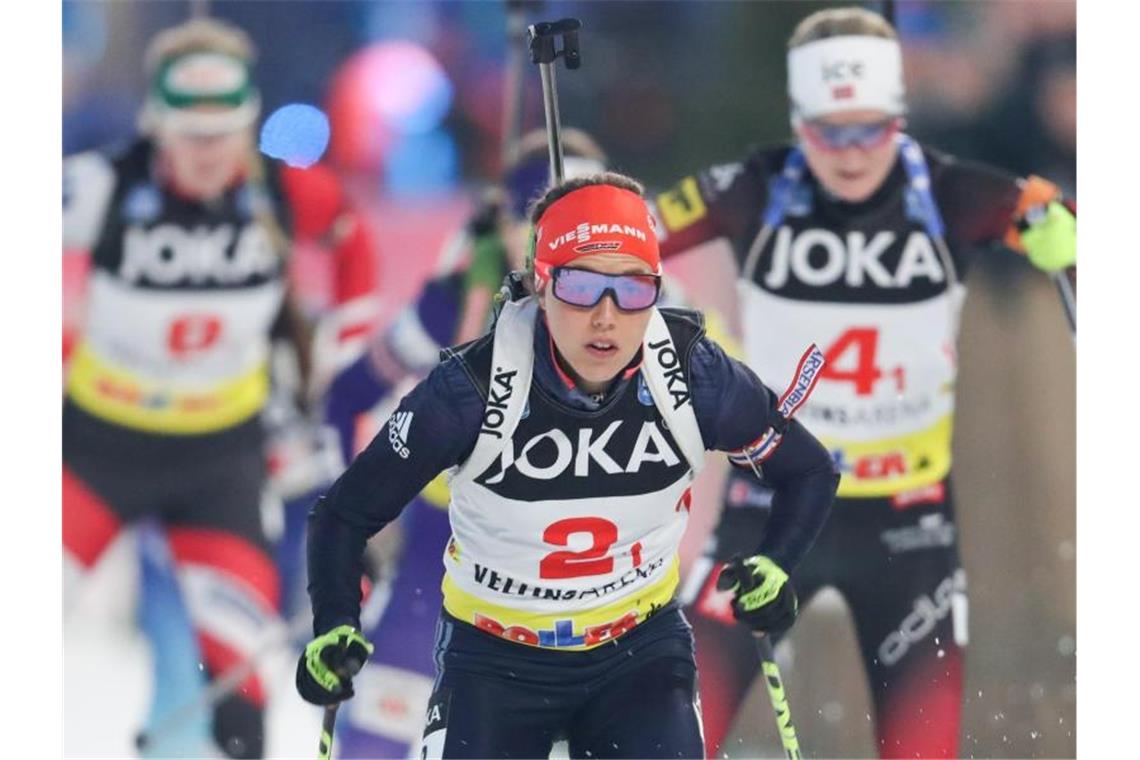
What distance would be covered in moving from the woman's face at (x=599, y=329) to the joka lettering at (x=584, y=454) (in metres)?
0.12

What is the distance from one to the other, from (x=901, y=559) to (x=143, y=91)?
3.06 metres

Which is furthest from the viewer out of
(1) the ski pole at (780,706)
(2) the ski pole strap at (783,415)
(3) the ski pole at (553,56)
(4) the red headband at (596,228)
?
(3) the ski pole at (553,56)

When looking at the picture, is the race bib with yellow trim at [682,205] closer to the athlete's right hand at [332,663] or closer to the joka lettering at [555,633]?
the joka lettering at [555,633]

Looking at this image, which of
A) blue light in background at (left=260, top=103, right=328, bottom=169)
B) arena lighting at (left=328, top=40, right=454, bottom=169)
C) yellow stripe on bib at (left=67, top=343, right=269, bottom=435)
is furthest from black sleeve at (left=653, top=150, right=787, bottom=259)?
yellow stripe on bib at (left=67, top=343, right=269, bottom=435)

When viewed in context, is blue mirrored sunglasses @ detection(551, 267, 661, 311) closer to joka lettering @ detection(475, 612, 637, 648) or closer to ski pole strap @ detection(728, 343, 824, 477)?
ski pole strap @ detection(728, 343, 824, 477)

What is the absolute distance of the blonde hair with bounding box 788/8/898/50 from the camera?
5371 millimetres

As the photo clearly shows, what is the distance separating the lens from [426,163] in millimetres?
5418

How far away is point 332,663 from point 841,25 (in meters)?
3.18

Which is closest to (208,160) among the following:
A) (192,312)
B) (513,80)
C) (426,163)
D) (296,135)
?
(296,135)

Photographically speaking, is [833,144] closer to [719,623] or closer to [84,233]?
[719,623]

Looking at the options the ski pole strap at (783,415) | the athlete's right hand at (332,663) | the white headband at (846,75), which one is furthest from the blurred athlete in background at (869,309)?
the athlete's right hand at (332,663)

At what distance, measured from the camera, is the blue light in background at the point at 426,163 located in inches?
213

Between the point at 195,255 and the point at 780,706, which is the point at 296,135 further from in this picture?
the point at 780,706

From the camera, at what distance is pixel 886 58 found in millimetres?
5387
